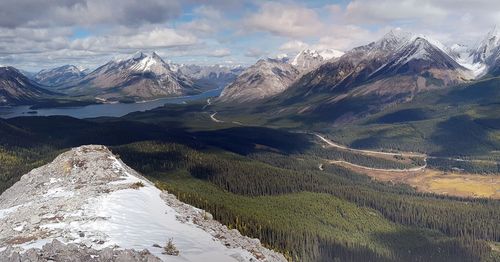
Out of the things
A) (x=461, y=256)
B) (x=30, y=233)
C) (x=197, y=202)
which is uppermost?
(x=30, y=233)

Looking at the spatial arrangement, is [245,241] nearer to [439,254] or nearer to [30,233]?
[30,233]

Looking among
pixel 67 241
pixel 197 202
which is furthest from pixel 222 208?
pixel 67 241

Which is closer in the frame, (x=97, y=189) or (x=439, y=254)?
(x=97, y=189)

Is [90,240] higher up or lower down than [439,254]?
higher up

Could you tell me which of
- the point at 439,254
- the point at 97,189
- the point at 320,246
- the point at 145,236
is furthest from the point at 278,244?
the point at 145,236

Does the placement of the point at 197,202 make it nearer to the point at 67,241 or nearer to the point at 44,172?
the point at 44,172

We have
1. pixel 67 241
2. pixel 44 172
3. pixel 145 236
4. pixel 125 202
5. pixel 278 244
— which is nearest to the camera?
pixel 67 241

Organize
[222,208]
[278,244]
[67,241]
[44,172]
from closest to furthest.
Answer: [67,241]
[44,172]
[278,244]
[222,208]
